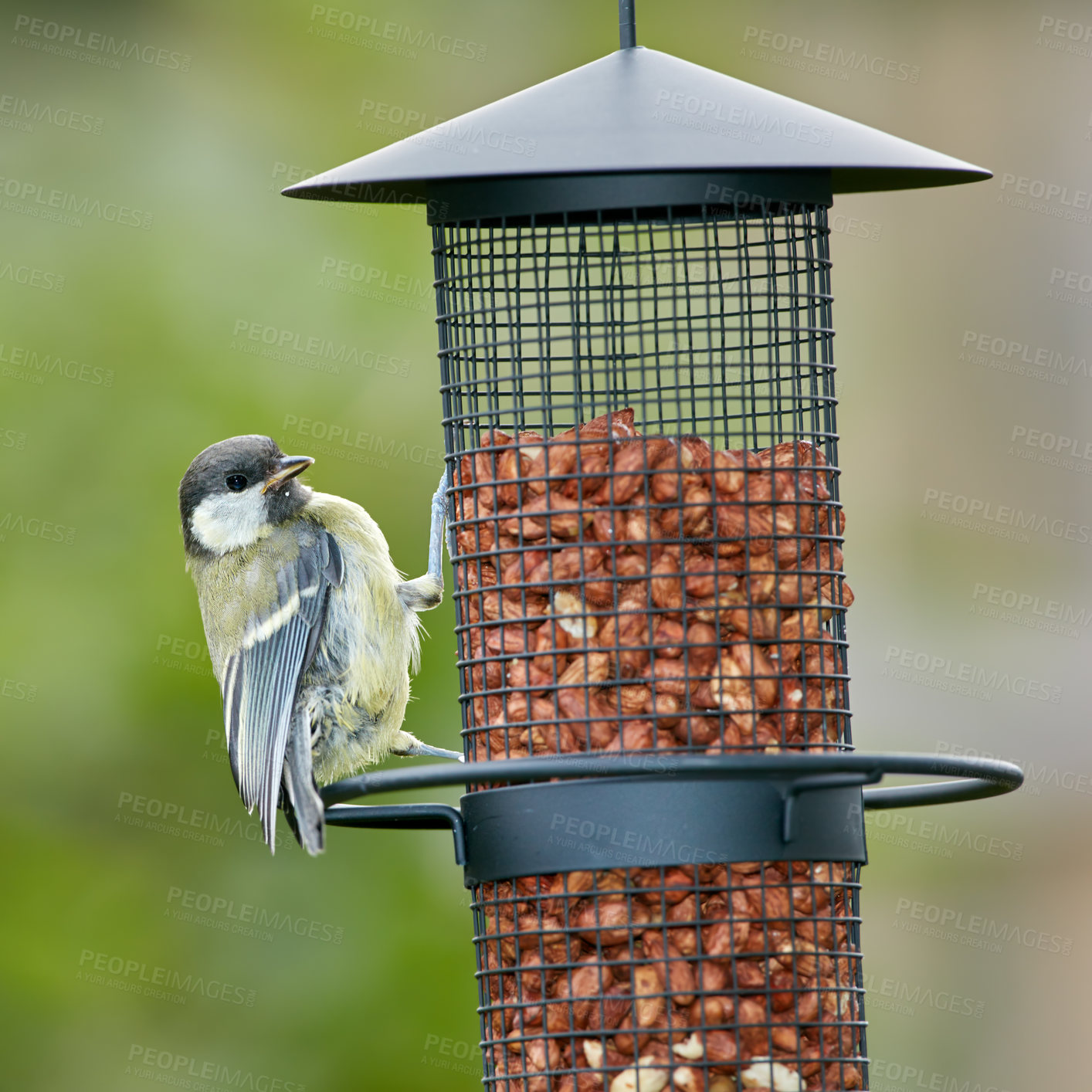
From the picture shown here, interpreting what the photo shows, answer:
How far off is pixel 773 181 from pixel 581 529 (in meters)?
0.92

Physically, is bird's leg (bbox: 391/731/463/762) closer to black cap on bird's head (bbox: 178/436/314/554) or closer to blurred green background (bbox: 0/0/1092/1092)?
black cap on bird's head (bbox: 178/436/314/554)

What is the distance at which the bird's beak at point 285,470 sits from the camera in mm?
4902

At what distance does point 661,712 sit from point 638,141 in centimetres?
128

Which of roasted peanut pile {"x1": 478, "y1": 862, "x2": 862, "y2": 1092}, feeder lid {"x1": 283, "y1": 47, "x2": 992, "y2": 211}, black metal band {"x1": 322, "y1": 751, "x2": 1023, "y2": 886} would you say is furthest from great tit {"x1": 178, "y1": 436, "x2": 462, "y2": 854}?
feeder lid {"x1": 283, "y1": 47, "x2": 992, "y2": 211}

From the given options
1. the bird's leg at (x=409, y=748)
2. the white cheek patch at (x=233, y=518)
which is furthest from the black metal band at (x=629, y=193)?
the bird's leg at (x=409, y=748)

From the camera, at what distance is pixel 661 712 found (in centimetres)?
357

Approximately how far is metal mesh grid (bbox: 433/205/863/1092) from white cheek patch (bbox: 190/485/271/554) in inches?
54.1

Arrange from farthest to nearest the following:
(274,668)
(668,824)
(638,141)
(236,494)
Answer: (236,494)
(274,668)
(668,824)
(638,141)

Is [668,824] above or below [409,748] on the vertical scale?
below

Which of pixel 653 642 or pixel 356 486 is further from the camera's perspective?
pixel 356 486

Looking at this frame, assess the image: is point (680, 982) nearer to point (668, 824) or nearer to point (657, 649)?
point (668, 824)

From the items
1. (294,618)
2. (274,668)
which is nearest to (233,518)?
(294,618)

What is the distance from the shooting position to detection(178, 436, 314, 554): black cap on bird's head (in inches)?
200

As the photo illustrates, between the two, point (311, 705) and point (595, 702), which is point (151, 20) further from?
point (595, 702)
